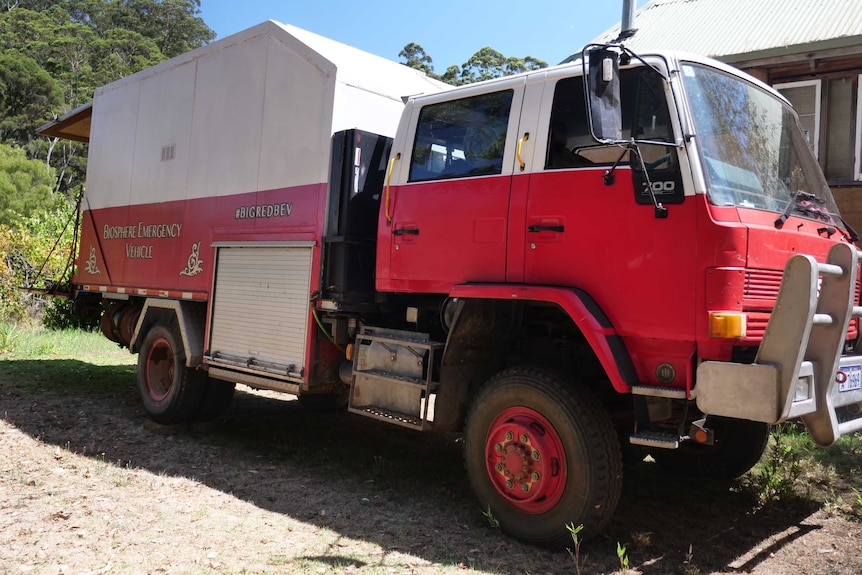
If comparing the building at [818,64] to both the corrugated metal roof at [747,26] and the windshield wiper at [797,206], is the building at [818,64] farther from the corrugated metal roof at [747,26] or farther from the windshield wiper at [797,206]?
the windshield wiper at [797,206]

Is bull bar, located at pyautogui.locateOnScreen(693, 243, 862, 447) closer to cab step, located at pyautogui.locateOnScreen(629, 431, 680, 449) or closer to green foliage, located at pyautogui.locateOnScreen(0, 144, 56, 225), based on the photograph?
cab step, located at pyautogui.locateOnScreen(629, 431, 680, 449)

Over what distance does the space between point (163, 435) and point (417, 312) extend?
3314mm

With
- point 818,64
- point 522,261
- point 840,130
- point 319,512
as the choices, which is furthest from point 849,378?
point 818,64

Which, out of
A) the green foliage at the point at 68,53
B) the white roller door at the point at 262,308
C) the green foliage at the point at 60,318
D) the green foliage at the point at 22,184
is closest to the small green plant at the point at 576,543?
the white roller door at the point at 262,308

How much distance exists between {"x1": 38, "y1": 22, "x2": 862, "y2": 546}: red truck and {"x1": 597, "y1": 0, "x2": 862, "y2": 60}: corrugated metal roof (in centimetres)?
576

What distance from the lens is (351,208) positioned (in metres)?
5.33

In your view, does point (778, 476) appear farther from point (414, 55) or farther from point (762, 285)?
point (414, 55)

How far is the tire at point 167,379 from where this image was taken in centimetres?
673

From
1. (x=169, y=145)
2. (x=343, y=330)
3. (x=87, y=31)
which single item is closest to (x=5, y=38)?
(x=87, y=31)

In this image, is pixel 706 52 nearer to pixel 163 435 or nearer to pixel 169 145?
→ pixel 169 145

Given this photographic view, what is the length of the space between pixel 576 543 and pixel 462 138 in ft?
8.70

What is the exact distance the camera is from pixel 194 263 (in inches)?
262

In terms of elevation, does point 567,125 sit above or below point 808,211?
→ above

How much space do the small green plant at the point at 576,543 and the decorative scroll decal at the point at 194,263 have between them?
4286mm
